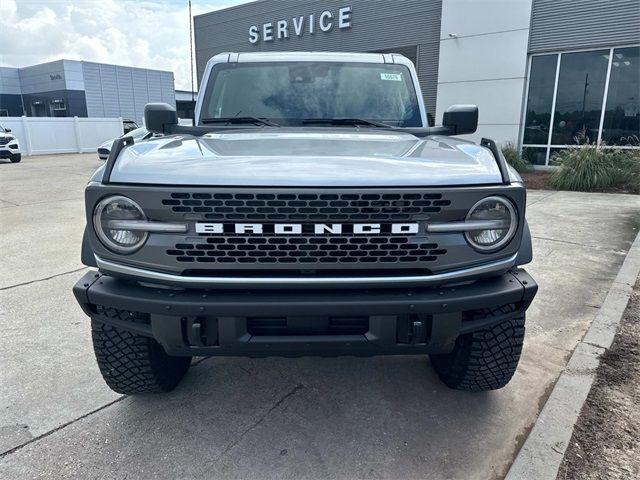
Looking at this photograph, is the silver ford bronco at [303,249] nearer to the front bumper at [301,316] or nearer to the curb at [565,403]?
the front bumper at [301,316]

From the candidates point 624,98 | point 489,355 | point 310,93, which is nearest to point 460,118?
point 310,93

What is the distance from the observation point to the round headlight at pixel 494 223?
2035mm

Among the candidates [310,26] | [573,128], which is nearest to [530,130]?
[573,128]

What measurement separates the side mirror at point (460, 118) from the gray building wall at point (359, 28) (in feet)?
34.7

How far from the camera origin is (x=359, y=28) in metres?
16.5

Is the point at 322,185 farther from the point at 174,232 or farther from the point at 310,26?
the point at 310,26

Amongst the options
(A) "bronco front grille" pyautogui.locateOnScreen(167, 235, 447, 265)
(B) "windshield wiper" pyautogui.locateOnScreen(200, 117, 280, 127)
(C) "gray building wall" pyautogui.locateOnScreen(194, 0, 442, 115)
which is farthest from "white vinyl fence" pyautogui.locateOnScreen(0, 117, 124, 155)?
(A) "bronco front grille" pyautogui.locateOnScreen(167, 235, 447, 265)

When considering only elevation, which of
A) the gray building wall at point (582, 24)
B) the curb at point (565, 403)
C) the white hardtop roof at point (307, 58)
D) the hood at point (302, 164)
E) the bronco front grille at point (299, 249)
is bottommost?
the curb at point (565, 403)

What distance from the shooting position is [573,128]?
1248 centimetres

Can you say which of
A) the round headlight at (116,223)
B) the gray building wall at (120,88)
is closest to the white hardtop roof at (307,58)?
the round headlight at (116,223)

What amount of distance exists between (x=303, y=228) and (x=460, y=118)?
1.90 metres

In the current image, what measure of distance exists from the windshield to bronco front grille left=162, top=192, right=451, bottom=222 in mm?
1475

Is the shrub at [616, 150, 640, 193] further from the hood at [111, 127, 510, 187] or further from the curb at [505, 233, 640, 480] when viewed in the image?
the hood at [111, 127, 510, 187]

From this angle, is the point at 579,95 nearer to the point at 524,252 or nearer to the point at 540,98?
the point at 540,98
